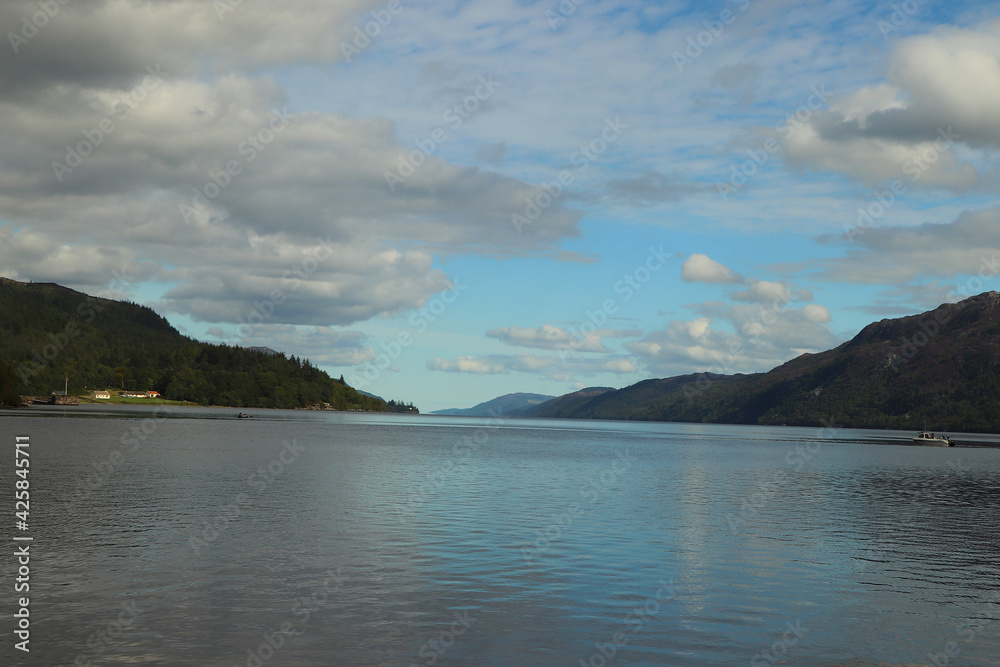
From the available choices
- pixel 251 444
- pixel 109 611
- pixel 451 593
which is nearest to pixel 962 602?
pixel 451 593

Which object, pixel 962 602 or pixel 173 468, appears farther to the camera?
pixel 173 468

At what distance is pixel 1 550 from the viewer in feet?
118

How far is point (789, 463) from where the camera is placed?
133 meters

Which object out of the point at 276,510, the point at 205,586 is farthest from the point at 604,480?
the point at 205,586

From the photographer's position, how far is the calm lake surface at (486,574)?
81.9 feet

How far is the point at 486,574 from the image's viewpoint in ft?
116

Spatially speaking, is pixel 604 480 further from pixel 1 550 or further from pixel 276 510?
pixel 1 550

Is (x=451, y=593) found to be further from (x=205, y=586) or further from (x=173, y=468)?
(x=173, y=468)

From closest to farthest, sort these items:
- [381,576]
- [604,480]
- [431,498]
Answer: [381,576] → [431,498] → [604,480]

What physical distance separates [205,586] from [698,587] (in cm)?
2166

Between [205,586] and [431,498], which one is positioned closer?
[205,586]

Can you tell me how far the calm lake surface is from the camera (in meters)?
25.0

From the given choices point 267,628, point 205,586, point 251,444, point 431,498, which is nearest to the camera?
point 267,628

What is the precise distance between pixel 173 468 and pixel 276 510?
1329 inches
